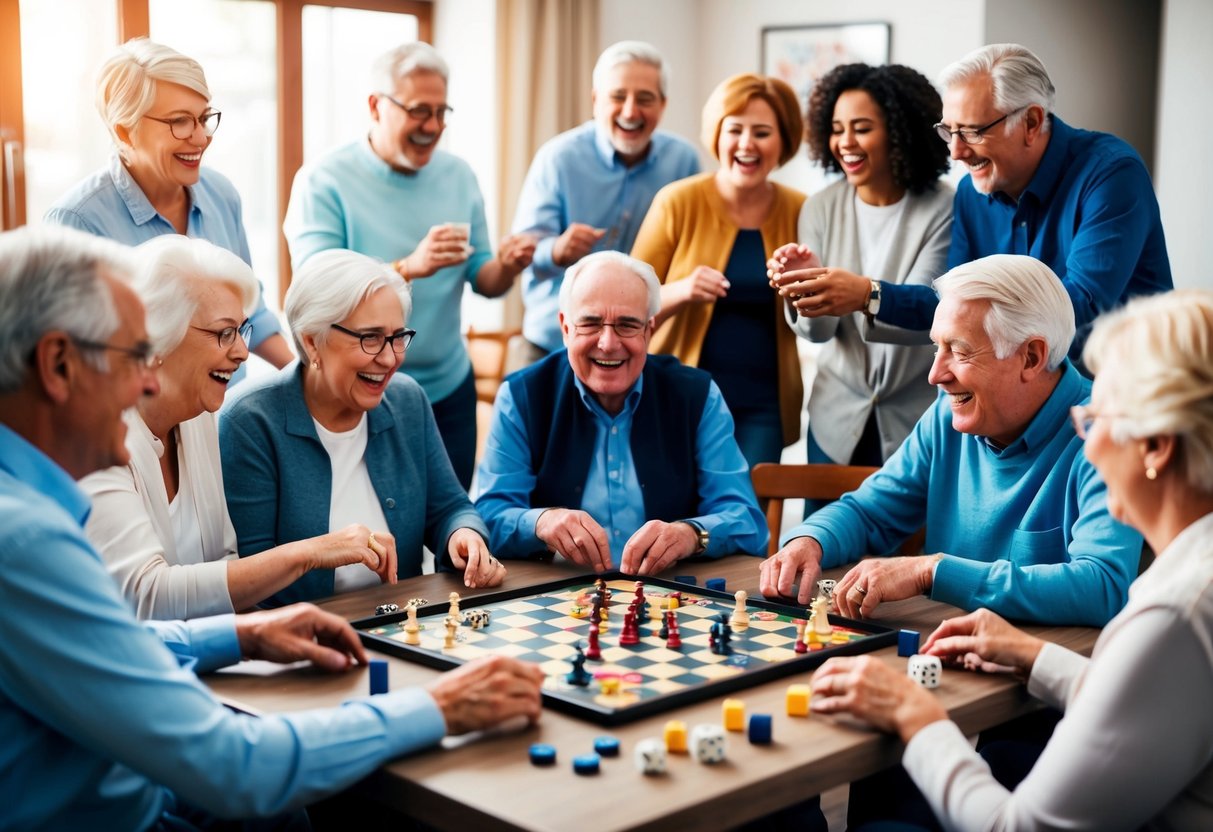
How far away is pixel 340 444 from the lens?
2812 millimetres

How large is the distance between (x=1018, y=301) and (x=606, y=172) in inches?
85.8

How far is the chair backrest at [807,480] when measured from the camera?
3338 mm

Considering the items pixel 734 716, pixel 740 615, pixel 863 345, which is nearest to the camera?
pixel 734 716

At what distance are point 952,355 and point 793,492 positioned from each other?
894 millimetres

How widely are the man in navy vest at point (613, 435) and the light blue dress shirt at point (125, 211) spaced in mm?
689

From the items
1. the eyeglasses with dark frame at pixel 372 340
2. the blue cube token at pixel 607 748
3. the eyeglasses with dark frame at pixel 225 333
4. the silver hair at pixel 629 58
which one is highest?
the silver hair at pixel 629 58

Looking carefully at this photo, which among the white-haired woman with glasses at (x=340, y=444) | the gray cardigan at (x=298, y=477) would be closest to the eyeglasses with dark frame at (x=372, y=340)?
the white-haired woman with glasses at (x=340, y=444)

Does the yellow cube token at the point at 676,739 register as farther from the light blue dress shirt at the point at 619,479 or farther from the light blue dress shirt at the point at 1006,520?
the light blue dress shirt at the point at 619,479

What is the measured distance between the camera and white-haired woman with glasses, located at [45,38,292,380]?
3.20m

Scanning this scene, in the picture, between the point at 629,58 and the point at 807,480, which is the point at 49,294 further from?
the point at 629,58

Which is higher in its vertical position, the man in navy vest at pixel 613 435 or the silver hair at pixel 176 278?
the silver hair at pixel 176 278

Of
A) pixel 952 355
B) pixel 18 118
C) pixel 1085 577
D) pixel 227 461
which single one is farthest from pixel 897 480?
pixel 18 118

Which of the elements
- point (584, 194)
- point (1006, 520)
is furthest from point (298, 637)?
point (584, 194)

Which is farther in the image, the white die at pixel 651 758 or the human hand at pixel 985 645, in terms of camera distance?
the human hand at pixel 985 645
